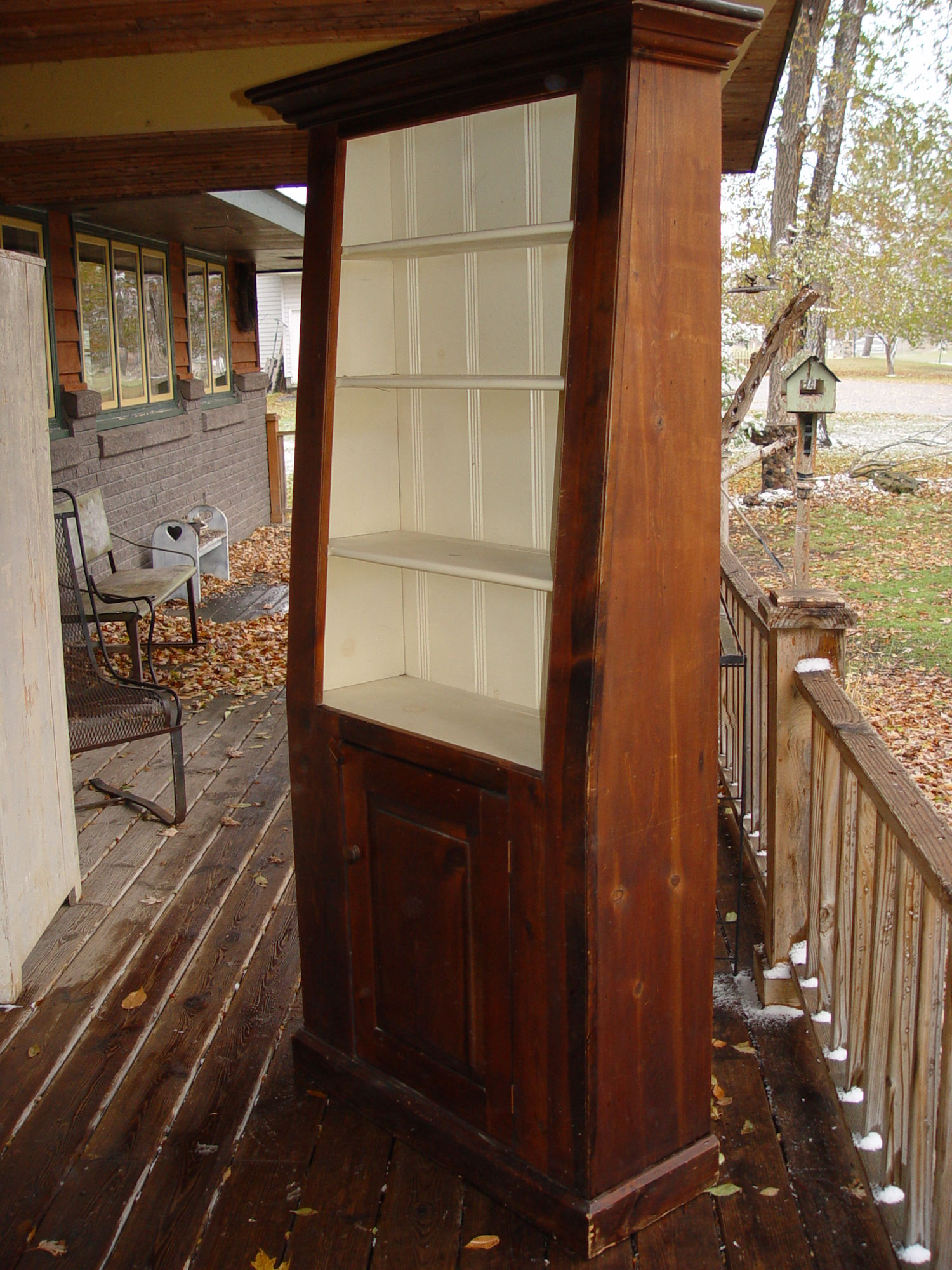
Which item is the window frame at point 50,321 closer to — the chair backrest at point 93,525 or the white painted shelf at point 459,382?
the chair backrest at point 93,525

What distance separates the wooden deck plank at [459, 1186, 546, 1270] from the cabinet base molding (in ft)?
0.09

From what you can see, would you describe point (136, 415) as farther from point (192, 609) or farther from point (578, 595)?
point (578, 595)

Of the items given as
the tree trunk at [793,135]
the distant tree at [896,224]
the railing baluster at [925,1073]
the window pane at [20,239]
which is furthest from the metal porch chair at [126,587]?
the distant tree at [896,224]

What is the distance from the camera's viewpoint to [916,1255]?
74.1 inches

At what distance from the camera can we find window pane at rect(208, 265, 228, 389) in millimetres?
9930

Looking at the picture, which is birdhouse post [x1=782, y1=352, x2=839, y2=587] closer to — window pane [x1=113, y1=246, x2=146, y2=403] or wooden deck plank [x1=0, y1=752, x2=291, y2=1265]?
wooden deck plank [x1=0, y1=752, x2=291, y2=1265]

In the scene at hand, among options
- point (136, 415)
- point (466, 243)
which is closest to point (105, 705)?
point (466, 243)

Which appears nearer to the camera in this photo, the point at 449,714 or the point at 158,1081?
the point at 449,714

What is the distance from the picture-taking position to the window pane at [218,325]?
9.93 metres

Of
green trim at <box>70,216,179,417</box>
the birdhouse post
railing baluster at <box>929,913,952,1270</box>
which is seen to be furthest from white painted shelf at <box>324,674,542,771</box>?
green trim at <box>70,216,179,417</box>

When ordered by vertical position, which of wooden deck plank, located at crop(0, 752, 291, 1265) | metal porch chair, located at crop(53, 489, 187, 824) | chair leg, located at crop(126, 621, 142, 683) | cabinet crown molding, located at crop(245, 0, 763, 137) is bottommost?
wooden deck plank, located at crop(0, 752, 291, 1265)

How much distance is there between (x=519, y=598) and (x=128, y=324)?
6.47 metres

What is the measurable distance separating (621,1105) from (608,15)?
184 centimetres

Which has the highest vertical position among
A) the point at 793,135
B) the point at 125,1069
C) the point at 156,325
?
the point at 793,135
